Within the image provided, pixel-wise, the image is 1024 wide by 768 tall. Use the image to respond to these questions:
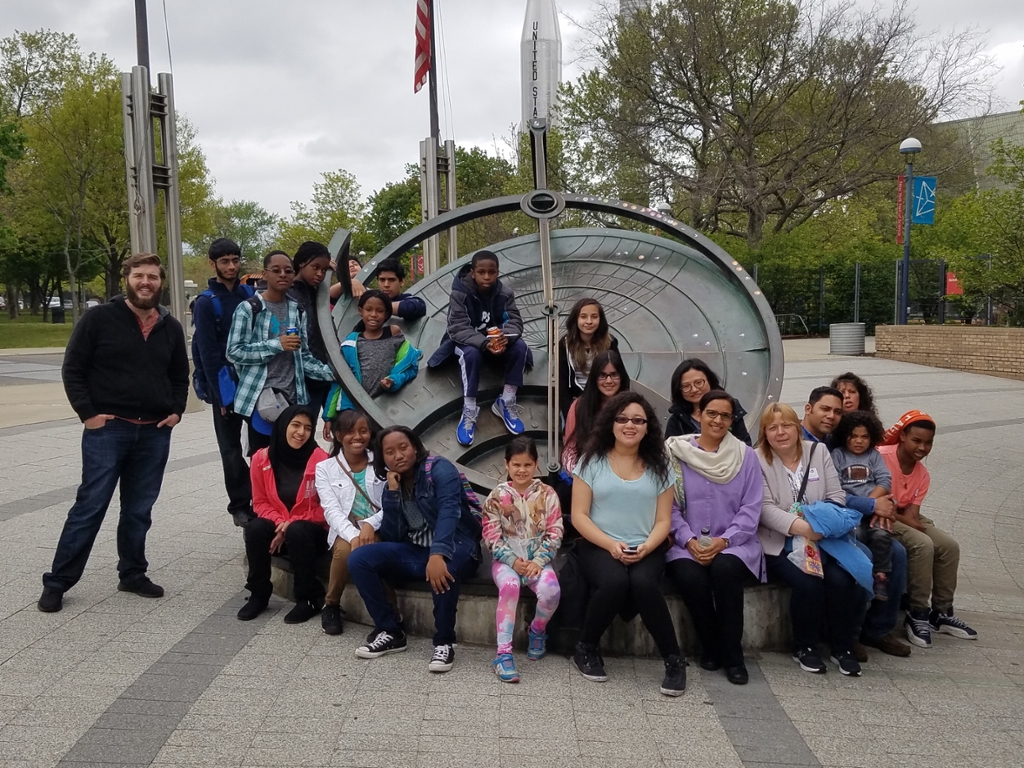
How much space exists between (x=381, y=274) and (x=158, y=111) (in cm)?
639

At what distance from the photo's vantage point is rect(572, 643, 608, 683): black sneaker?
3.61m

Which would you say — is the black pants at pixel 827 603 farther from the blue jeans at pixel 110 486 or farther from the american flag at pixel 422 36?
the american flag at pixel 422 36

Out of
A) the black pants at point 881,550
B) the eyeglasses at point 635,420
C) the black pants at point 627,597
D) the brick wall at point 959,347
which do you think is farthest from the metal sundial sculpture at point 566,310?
the brick wall at point 959,347

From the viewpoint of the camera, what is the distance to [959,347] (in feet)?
55.5

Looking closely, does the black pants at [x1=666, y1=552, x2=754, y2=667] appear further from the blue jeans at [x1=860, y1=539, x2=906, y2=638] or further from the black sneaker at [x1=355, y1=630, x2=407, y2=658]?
the black sneaker at [x1=355, y1=630, x2=407, y2=658]

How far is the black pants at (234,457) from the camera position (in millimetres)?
4980

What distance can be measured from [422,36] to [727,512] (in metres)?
11.4

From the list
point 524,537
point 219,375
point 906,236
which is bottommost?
point 524,537

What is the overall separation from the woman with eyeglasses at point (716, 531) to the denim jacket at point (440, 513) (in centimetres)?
86

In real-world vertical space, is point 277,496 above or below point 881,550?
above

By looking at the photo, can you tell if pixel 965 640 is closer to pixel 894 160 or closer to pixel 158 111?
pixel 158 111

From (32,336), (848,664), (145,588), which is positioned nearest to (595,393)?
(848,664)

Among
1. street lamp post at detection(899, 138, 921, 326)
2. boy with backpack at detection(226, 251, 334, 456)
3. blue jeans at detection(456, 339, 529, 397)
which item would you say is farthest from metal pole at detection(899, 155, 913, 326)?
boy with backpack at detection(226, 251, 334, 456)

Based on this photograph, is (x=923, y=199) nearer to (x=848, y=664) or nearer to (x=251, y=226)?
(x=848, y=664)
